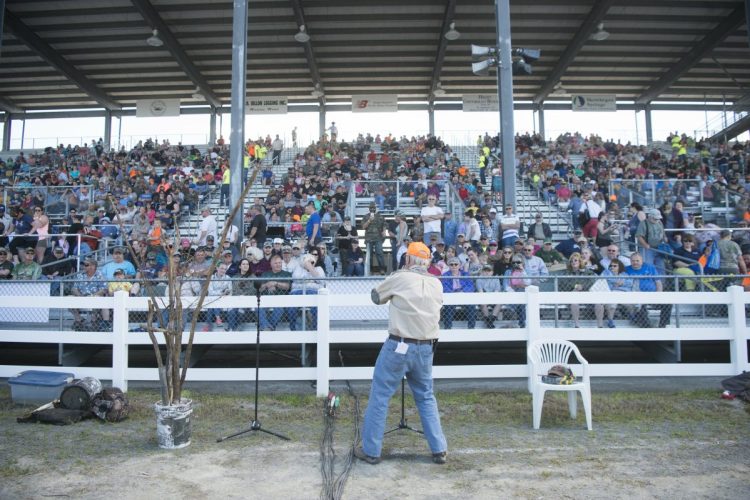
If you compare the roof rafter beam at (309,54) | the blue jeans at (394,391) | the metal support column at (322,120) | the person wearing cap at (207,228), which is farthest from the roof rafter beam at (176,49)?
the blue jeans at (394,391)

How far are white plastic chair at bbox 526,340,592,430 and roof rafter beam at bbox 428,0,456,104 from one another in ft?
57.0

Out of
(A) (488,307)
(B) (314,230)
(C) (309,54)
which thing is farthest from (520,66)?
(C) (309,54)

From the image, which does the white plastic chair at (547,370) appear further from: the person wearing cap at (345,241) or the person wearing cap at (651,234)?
the person wearing cap at (345,241)

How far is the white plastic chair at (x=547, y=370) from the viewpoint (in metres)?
5.42

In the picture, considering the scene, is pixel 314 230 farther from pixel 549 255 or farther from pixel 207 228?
pixel 549 255

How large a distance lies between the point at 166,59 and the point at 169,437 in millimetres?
24305

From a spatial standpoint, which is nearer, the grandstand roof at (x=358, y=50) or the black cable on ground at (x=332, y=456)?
the black cable on ground at (x=332, y=456)

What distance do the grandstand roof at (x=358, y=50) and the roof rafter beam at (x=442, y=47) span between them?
80 millimetres

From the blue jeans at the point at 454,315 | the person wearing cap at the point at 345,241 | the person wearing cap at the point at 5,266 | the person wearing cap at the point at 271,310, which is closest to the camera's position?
the blue jeans at the point at 454,315

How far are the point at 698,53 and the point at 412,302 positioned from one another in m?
25.4

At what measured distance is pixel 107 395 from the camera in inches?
235

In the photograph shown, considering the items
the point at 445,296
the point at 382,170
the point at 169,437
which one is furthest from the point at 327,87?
the point at 169,437

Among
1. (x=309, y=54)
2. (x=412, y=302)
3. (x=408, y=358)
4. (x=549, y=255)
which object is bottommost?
(x=408, y=358)

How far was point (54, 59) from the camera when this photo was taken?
953 inches
